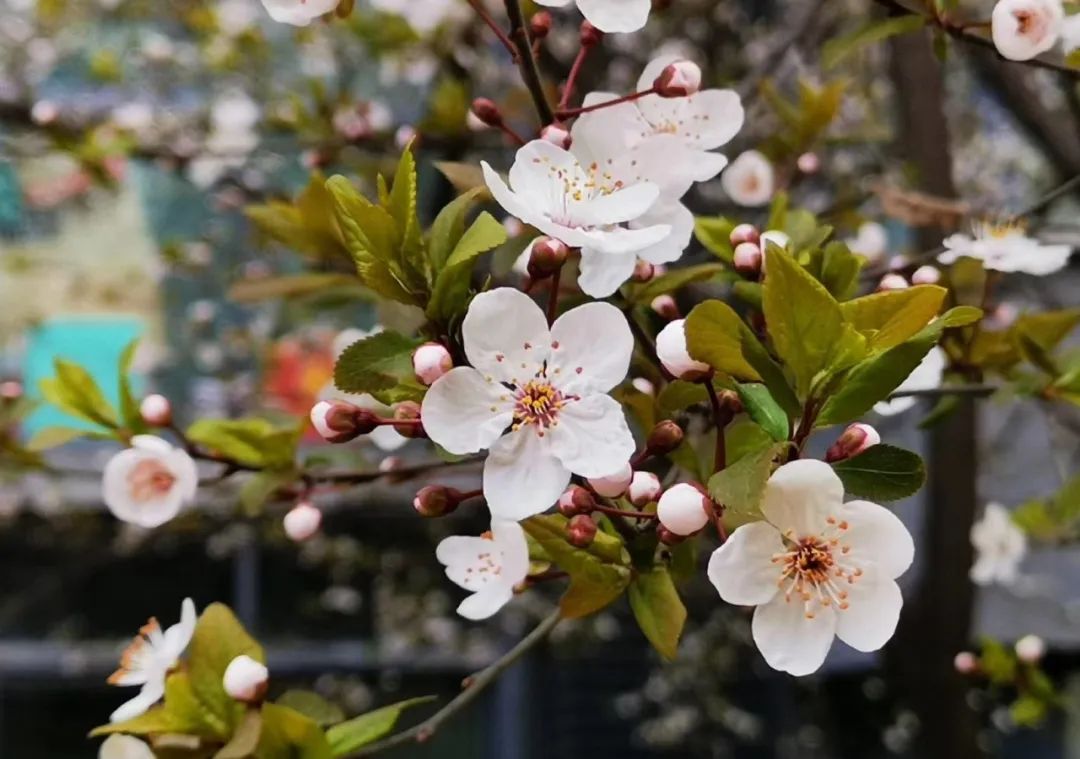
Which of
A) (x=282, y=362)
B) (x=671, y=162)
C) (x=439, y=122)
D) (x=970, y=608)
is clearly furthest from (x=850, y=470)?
(x=282, y=362)

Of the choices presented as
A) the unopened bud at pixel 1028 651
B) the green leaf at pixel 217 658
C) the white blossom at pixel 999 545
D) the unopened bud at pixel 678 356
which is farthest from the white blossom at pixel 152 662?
the white blossom at pixel 999 545

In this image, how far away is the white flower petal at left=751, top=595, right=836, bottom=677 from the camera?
1.33 ft

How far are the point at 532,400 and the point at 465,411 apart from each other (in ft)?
0.10

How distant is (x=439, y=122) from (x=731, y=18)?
0.93 metres

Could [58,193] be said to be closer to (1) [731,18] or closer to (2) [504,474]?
(1) [731,18]

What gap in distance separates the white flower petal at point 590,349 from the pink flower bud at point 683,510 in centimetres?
5

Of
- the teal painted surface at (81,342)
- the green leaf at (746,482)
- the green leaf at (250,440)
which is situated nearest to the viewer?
the green leaf at (746,482)

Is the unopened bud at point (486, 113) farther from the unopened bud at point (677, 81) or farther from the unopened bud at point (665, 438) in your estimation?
the unopened bud at point (665, 438)

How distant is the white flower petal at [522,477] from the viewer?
39 cm

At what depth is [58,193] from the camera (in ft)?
7.06

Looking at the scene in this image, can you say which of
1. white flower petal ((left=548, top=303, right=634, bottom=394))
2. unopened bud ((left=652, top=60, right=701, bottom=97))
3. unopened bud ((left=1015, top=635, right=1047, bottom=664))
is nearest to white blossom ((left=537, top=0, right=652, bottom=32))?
unopened bud ((left=652, top=60, right=701, bottom=97))

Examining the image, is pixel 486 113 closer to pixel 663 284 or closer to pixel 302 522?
pixel 663 284

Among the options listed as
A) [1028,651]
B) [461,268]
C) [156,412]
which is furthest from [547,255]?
[1028,651]

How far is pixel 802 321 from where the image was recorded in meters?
0.37
